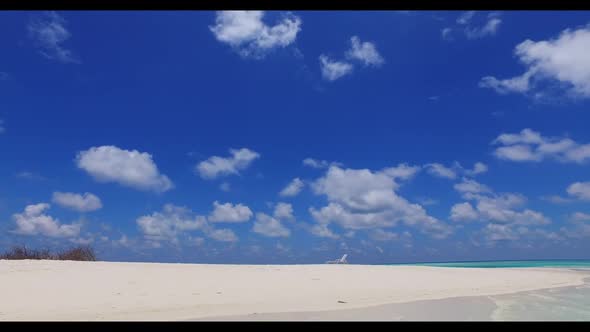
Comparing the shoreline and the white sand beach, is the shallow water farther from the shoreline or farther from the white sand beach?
the white sand beach

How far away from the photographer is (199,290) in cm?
732

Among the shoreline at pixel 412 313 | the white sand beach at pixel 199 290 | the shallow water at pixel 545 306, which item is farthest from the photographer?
the white sand beach at pixel 199 290

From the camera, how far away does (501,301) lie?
7.09m

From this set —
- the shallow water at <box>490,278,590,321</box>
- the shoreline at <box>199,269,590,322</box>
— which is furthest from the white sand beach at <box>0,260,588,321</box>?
the shallow water at <box>490,278,590,321</box>

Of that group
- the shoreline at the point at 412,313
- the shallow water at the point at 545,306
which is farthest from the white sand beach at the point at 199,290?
the shallow water at the point at 545,306

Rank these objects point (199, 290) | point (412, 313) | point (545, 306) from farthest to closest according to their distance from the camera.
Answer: point (199, 290)
point (545, 306)
point (412, 313)

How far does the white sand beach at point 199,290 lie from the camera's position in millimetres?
5547

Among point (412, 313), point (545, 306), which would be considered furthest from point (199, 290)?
point (545, 306)

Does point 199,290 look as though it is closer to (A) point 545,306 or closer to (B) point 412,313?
(B) point 412,313

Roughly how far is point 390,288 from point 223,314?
4042mm

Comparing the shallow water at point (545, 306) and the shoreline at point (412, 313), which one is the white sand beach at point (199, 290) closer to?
the shoreline at point (412, 313)

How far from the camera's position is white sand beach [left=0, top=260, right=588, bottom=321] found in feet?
18.2
